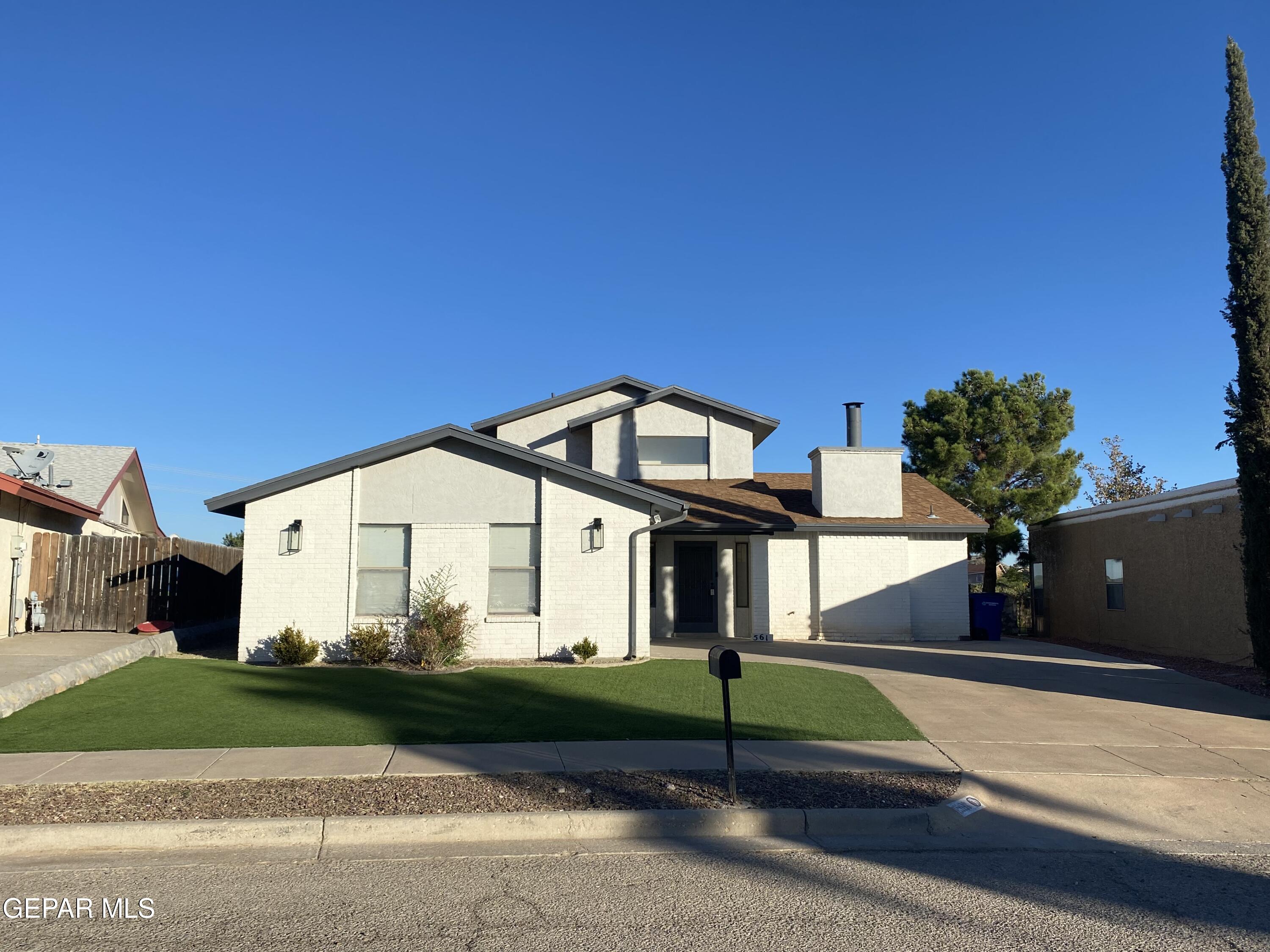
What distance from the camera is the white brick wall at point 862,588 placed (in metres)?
19.7

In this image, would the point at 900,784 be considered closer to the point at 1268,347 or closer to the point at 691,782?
the point at 691,782

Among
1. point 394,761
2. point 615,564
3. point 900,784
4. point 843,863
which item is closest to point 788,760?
point 900,784

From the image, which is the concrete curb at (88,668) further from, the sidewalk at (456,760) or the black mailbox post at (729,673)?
the black mailbox post at (729,673)

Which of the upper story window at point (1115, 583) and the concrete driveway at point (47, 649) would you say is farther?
the upper story window at point (1115, 583)

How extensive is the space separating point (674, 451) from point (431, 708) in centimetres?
1356

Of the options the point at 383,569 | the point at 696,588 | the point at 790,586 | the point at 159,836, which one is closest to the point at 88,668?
the point at 383,569

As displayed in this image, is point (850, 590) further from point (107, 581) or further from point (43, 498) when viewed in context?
point (43, 498)

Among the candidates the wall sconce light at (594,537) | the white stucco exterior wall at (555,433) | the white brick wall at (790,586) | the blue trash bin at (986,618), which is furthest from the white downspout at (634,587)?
the blue trash bin at (986,618)

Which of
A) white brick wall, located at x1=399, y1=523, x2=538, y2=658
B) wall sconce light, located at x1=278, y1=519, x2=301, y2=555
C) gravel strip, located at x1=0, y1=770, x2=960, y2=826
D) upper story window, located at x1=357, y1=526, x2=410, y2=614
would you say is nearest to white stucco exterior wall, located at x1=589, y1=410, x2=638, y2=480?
white brick wall, located at x1=399, y1=523, x2=538, y2=658

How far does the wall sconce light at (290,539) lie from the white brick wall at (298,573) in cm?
6

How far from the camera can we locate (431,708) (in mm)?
10375

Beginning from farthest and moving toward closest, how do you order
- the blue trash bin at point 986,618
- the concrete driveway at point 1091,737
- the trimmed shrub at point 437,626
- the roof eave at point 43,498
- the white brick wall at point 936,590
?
the blue trash bin at point 986,618 → the white brick wall at point 936,590 → the roof eave at point 43,498 → the trimmed shrub at point 437,626 → the concrete driveway at point 1091,737

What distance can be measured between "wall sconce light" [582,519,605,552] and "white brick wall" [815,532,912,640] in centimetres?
695

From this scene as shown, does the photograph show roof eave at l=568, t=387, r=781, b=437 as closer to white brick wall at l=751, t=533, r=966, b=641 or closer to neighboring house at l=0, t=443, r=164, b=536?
white brick wall at l=751, t=533, r=966, b=641
